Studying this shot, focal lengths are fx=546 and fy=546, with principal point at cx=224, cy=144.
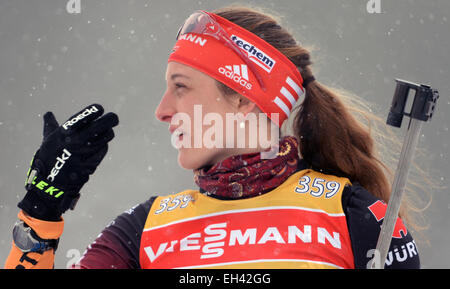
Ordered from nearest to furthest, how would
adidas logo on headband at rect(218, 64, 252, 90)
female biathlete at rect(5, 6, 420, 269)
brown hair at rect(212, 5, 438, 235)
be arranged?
female biathlete at rect(5, 6, 420, 269) < adidas logo on headband at rect(218, 64, 252, 90) < brown hair at rect(212, 5, 438, 235)

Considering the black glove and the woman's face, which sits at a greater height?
the woman's face

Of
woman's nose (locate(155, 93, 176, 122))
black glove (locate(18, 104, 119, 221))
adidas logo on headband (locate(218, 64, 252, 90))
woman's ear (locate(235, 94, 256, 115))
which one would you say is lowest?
black glove (locate(18, 104, 119, 221))

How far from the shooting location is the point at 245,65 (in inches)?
80.8

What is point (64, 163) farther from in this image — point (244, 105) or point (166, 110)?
point (244, 105)

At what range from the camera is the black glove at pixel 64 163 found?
195cm

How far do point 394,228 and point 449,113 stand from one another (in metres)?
1.82

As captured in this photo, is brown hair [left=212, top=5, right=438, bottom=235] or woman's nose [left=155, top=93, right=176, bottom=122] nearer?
woman's nose [left=155, top=93, right=176, bottom=122]

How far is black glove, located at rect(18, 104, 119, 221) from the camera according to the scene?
1.95 metres

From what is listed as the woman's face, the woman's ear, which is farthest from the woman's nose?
the woman's ear

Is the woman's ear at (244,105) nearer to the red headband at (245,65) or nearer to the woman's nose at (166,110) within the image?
the red headband at (245,65)

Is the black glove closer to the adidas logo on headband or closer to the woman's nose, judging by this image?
the woman's nose

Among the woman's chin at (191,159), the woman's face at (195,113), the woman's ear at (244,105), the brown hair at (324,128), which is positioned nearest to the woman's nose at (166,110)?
the woman's face at (195,113)

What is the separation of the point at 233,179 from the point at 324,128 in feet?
1.52

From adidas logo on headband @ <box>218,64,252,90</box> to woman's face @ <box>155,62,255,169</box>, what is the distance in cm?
6
